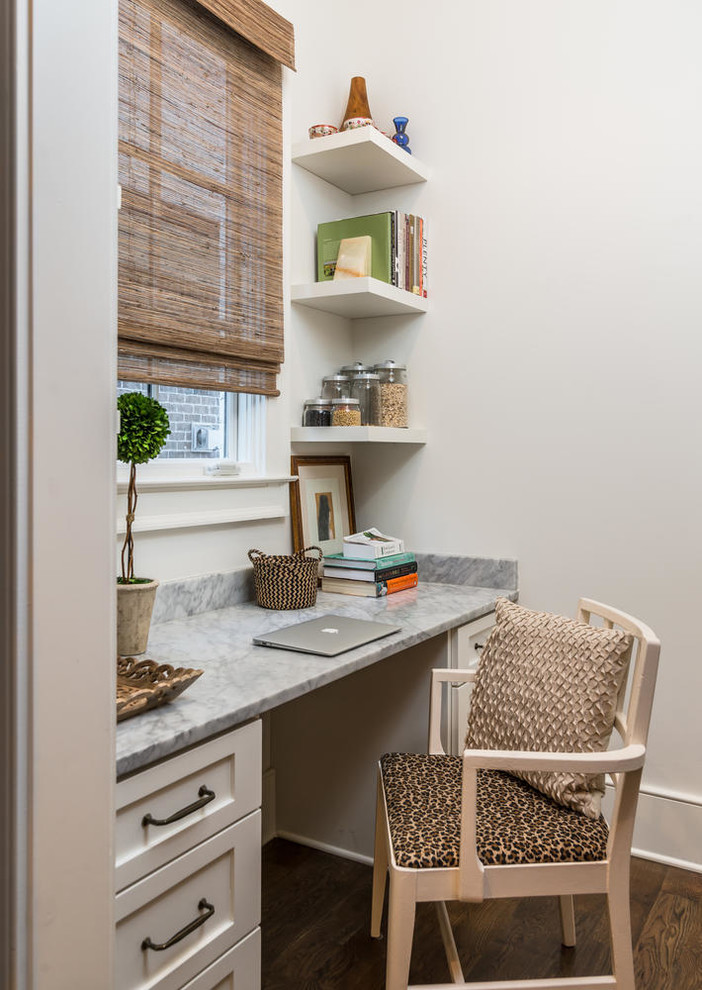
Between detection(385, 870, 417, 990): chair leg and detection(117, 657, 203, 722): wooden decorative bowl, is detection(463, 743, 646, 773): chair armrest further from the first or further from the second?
detection(117, 657, 203, 722): wooden decorative bowl

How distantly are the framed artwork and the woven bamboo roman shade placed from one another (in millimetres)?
339

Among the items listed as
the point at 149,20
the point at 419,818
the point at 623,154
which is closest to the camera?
the point at 419,818

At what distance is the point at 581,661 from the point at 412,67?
2146 millimetres

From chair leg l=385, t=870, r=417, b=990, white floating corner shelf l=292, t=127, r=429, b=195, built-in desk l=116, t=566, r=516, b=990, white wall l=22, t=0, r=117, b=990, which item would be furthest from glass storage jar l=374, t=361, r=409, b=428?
white wall l=22, t=0, r=117, b=990

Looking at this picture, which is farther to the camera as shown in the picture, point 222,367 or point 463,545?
point 463,545

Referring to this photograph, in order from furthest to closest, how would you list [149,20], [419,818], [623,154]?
[623,154], [149,20], [419,818]

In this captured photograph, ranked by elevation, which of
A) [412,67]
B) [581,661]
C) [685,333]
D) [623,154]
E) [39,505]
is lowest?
[581,661]

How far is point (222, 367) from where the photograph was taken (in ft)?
6.97

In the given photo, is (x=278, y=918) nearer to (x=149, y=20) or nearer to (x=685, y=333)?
(x=685, y=333)

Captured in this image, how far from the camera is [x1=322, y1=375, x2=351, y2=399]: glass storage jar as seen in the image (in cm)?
257

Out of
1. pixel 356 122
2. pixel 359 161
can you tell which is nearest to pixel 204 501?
pixel 359 161

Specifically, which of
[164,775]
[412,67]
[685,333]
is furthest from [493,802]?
[412,67]

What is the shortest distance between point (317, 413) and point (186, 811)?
1.47 metres

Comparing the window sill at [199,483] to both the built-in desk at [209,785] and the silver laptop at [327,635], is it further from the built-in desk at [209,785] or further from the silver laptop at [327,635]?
the silver laptop at [327,635]
